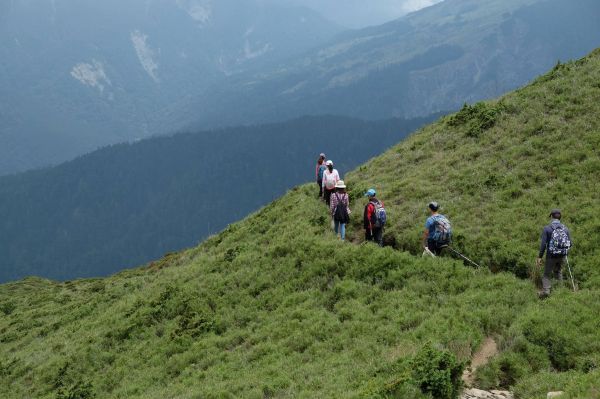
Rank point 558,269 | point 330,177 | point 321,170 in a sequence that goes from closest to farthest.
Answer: point 558,269 → point 330,177 → point 321,170

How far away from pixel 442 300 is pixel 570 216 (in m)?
5.87

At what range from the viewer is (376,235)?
1997 centimetres

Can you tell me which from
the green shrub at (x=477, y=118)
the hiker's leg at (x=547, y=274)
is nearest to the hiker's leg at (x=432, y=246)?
the hiker's leg at (x=547, y=274)

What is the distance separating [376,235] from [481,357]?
7.88 metres

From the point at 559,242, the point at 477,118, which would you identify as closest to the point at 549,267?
the point at 559,242

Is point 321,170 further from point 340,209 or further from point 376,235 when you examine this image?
point 376,235

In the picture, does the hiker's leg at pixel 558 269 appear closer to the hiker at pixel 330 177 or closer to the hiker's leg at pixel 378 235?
the hiker's leg at pixel 378 235

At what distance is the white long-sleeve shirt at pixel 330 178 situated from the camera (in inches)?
965

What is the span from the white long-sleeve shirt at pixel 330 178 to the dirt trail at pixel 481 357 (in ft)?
40.8

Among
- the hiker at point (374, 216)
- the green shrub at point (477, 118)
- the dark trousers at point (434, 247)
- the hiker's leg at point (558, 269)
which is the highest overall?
the green shrub at point (477, 118)

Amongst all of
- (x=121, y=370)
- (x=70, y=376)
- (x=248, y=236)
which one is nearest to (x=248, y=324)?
(x=121, y=370)

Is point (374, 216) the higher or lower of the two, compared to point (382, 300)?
higher

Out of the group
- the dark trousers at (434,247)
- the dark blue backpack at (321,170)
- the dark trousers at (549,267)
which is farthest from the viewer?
the dark blue backpack at (321,170)

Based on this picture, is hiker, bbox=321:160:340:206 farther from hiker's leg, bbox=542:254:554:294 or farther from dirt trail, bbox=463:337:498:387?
dirt trail, bbox=463:337:498:387
